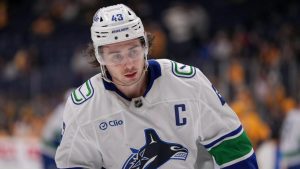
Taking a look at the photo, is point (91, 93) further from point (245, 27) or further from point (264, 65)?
point (245, 27)

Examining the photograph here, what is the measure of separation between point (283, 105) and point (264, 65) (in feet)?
3.71

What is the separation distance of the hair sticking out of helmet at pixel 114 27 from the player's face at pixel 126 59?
0.03 meters

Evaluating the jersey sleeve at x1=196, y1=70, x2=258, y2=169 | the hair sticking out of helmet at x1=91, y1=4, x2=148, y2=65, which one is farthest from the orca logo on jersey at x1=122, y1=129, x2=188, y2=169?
the hair sticking out of helmet at x1=91, y1=4, x2=148, y2=65

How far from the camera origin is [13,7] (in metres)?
19.1

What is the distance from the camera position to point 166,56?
1416 centimetres

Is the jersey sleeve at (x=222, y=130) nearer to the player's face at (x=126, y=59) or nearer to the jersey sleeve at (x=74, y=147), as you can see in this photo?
the player's face at (x=126, y=59)

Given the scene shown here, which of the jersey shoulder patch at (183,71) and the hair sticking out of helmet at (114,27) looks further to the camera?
the jersey shoulder patch at (183,71)

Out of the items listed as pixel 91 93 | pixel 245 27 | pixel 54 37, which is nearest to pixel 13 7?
pixel 54 37

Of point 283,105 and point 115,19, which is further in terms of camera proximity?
point 283,105

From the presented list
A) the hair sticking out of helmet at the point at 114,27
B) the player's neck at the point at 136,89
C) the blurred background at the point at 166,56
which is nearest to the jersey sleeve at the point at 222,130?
the player's neck at the point at 136,89

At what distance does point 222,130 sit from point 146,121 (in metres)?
0.35

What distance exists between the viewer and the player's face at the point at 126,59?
11.9 ft

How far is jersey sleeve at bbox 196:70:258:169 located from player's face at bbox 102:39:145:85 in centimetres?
31

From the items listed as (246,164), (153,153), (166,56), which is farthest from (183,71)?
(166,56)
